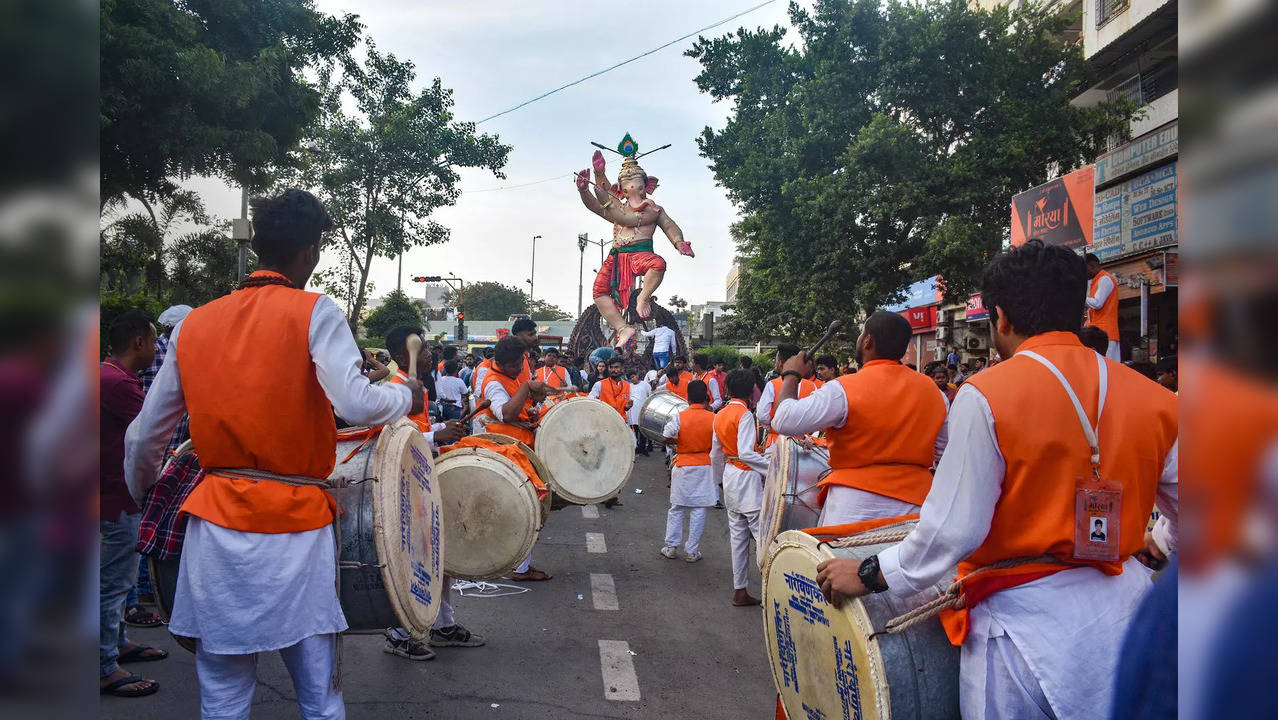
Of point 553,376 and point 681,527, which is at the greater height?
point 553,376

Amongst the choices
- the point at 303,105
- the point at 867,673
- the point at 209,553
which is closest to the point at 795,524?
the point at 867,673

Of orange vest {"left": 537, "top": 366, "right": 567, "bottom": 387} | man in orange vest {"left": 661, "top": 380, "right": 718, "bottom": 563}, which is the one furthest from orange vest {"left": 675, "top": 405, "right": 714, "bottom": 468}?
orange vest {"left": 537, "top": 366, "right": 567, "bottom": 387}

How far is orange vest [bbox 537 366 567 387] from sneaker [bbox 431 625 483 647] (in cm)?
651

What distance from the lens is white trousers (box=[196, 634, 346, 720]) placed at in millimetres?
2686

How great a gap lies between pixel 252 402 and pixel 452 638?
3.11 m

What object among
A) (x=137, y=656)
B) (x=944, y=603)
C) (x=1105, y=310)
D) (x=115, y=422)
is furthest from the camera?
(x=1105, y=310)

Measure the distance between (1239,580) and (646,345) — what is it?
1938cm

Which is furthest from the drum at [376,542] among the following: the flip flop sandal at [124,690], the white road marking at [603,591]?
the white road marking at [603,591]

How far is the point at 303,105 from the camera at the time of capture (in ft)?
47.9

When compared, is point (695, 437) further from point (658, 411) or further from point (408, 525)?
point (408, 525)

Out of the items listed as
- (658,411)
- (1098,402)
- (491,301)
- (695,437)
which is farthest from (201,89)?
(491,301)

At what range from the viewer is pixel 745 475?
6.98m

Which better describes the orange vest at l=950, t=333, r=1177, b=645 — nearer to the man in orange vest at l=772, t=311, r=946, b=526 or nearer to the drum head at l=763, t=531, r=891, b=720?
the drum head at l=763, t=531, r=891, b=720

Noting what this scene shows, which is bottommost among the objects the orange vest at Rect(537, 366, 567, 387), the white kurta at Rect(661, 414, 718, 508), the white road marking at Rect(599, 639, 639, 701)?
the white road marking at Rect(599, 639, 639, 701)
